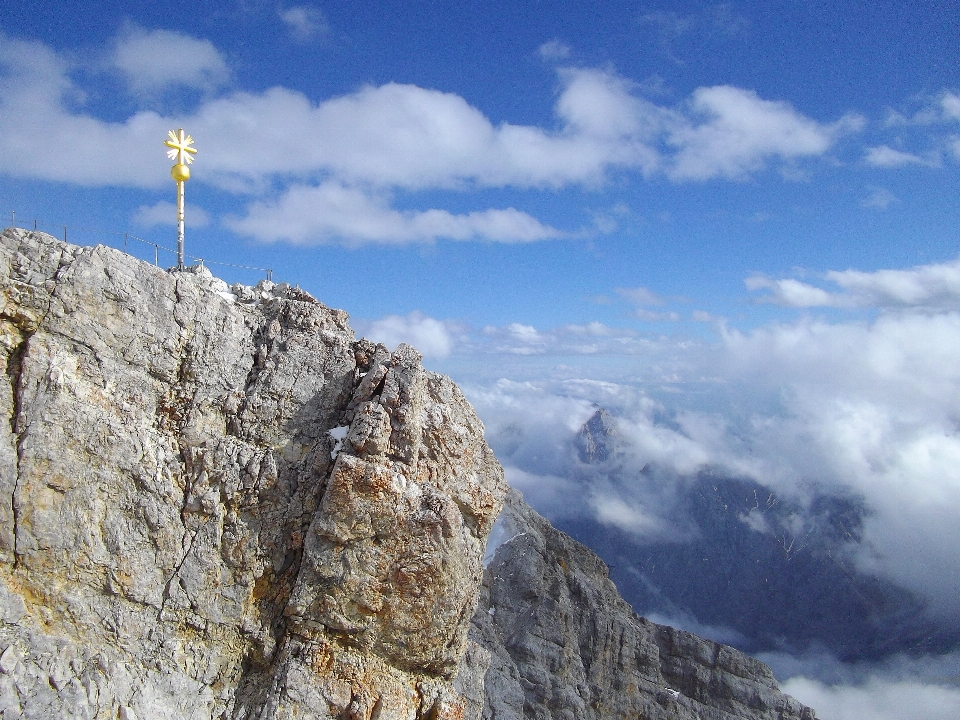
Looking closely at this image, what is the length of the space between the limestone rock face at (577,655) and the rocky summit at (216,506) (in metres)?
24.0

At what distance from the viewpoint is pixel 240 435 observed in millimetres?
22031

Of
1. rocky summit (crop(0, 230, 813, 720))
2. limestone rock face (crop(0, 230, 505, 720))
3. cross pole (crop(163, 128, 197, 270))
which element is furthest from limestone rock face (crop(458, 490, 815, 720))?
cross pole (crop(163, 128, 197, 270))

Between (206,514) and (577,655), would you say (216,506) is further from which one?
(577,655)

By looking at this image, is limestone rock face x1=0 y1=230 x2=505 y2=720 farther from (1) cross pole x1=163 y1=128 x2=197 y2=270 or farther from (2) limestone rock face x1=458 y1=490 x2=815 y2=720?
(2) limestone rock face x1=458 y1=490 x2=815 y2=720

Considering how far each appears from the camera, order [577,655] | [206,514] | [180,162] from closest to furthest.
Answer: [206,514] < [180,162] < [577,655]

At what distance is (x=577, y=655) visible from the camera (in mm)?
55312

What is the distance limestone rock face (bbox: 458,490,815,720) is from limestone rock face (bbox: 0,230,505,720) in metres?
24.1

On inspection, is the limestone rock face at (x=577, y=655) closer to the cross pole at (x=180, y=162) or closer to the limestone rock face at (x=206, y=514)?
the limestone rock face at (x=206, y=514)

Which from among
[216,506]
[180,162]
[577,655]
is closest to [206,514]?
[216,506]

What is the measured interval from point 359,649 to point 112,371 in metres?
11.6

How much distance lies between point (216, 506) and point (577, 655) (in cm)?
4314

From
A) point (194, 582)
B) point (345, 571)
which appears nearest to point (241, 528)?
point (194, 582)

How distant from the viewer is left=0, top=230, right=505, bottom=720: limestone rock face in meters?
19.0

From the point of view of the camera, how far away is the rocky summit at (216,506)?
1891cm
